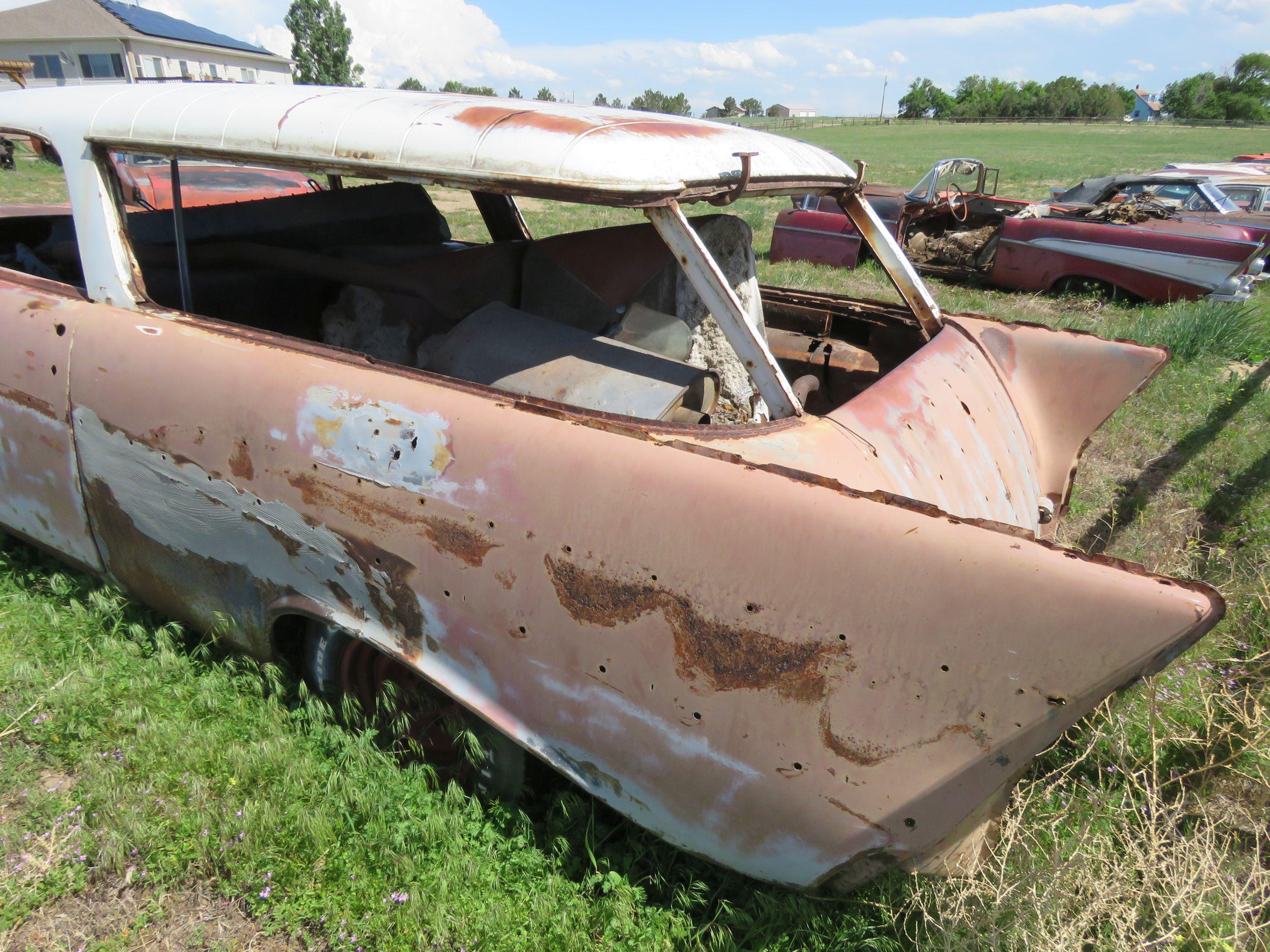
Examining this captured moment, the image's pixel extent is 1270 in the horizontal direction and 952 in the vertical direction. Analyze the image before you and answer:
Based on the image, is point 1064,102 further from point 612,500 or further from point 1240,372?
point 612,500

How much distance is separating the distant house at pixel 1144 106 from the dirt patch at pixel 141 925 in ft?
364

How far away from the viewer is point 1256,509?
3676 millimetres

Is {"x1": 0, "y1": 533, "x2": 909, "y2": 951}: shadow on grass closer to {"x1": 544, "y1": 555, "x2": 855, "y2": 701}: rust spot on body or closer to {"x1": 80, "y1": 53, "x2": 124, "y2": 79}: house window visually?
{"x1": 544, "y1": 555, "x2": 855, "y2": 701}: rust spot on body

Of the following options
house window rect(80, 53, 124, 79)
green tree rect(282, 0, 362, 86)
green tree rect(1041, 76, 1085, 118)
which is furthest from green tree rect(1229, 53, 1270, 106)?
house window rect(80, 53, 124, 79)

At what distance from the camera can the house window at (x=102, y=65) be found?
3044 cm

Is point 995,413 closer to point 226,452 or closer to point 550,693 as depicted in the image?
point 550,693

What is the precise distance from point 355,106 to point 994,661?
72.2 inches

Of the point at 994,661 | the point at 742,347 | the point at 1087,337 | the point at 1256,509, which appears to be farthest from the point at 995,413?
the point at 1256,509

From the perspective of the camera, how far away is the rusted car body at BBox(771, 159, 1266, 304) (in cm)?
738

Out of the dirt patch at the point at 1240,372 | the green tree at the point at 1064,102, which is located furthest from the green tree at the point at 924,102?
the dirt patch at the point at 1240,372

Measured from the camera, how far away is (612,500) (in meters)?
1.45

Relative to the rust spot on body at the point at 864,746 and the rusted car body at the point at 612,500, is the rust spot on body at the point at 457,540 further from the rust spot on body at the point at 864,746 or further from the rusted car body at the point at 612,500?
the rust spot on body at the point at 864,746

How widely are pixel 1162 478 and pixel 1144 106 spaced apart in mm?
114835

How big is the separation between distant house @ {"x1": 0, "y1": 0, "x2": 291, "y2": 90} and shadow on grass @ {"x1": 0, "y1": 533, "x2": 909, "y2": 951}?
1344 inches
